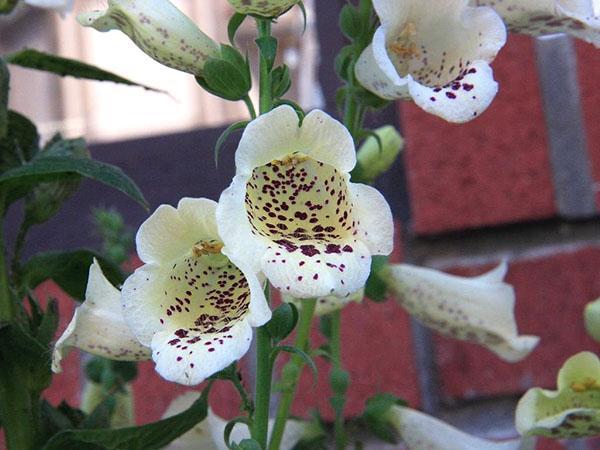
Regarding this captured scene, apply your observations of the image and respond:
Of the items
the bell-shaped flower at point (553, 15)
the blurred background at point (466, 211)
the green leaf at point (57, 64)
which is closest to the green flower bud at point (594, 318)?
the bell-shaped flower at point (553, 15)

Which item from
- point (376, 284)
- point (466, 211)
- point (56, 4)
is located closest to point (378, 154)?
point (376, 284)

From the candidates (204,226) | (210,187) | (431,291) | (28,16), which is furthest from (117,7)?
(28,16)

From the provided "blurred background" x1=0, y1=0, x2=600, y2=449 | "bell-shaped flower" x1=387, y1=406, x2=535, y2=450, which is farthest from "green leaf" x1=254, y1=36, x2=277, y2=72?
"blurred background" x1=0, y1=0, x2=600, y2=449

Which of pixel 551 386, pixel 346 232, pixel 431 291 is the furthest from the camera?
pixel 551 386

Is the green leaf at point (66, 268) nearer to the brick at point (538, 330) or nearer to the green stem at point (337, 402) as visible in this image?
the green stem at point (337, 402)

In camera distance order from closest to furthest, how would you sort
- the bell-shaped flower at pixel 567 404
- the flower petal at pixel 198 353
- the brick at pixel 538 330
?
1. the flower petal at pixel 198 353
2. the bell-shaped flower at pixel 567 404
3. the brick at pixel 538 330

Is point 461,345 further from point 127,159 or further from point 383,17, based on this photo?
point 383,17
